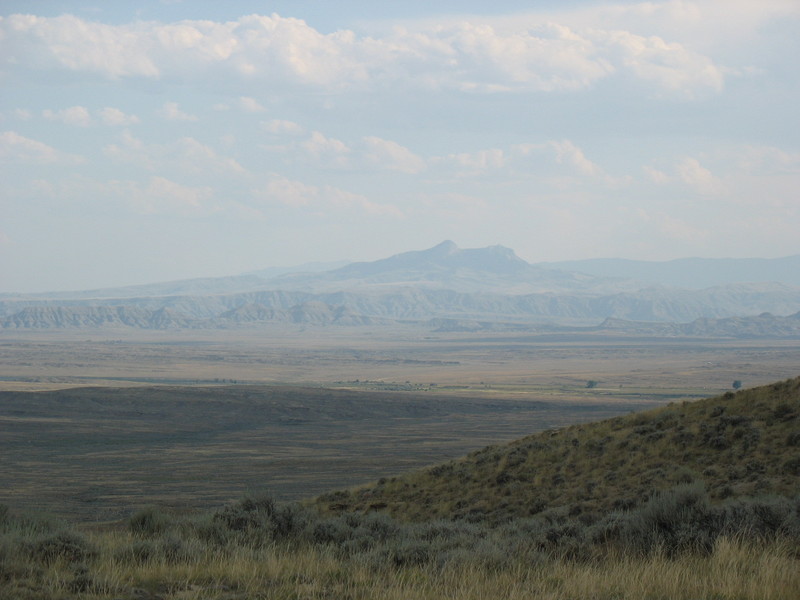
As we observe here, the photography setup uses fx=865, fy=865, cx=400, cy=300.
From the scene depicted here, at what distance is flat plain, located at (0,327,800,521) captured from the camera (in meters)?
44.4

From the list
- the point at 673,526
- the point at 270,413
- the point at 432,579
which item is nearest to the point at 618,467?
the point at 673,526

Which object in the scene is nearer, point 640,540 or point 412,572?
point 412,572

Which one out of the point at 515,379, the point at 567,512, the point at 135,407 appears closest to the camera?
the point at 567,512

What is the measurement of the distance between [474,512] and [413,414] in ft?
219

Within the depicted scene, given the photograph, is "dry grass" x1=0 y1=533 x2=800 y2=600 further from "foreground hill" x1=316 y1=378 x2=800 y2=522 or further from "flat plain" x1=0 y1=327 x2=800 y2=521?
"flat plain" x1=0 y1=327 x2=800 y2=521

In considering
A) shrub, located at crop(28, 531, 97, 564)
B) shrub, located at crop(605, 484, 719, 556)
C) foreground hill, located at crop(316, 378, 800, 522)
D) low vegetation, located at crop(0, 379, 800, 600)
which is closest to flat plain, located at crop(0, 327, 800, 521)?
foreground hill, located at crop(316, 378, 800, 522)

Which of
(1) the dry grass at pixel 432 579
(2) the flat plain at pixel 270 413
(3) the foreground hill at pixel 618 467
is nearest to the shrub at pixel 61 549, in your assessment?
(1) the dry grass at pixel 432 579

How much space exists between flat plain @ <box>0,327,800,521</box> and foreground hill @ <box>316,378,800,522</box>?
11.7 m

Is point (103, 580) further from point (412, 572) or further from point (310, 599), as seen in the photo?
point (412, 572)

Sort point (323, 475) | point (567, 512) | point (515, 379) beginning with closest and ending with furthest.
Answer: point (567, 512)
point (323, 475)
point (515, 379)

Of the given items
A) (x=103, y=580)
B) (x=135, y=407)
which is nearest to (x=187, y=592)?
(x=103, y=580)

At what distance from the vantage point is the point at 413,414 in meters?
88.6

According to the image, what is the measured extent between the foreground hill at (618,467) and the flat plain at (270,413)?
1165 cm

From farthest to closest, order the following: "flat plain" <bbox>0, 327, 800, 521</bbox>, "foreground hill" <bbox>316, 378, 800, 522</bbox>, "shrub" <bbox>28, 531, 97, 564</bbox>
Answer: "flat plain" <bbox>0, 327, 800, 521</bbox>, "foreground hill" <bbox>316, 378, 800, 522</bbox>, "shrub" <bbox>28, 531, 97, 564</bbox>
